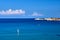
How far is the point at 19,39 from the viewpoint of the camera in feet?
15.4

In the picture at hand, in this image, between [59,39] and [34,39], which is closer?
[59,39]

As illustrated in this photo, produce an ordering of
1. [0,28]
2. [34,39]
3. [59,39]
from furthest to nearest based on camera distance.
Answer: [0,28] < [34,39] < [59,39]

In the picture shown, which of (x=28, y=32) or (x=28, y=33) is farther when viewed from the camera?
(x=28, y=32)

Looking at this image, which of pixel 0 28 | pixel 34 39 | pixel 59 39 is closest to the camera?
pixel 59 39

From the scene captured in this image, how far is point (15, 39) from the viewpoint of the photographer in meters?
4.61

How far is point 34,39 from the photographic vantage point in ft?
15.8

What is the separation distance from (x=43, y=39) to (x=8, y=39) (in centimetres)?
110

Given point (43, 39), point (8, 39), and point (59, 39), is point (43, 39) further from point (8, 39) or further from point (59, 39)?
point (8, 39)

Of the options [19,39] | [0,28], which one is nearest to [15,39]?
[19,39]

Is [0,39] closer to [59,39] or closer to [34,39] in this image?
[34,39]

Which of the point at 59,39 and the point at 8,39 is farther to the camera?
the point at 8,39

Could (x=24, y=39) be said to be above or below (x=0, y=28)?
below

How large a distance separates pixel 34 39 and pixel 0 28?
7.09 feet

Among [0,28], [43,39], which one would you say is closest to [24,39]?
[43,39]
